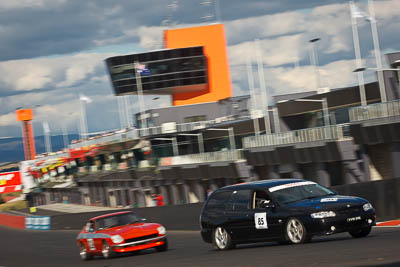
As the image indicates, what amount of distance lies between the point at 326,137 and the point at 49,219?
18.3 metres

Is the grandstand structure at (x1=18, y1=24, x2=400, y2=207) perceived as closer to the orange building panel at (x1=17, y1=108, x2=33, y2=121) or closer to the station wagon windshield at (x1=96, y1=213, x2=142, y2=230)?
the station wagon windshield at (x1=96, y1=213, x2=142, y2=230)

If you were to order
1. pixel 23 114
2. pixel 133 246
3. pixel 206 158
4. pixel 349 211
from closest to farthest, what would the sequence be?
1. pixel 349 211
2. pixel 133 246
3. pixel 206 158
4. pixel 23 114

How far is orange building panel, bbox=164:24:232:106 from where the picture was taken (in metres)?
97.4

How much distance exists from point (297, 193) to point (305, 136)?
96.3 ft

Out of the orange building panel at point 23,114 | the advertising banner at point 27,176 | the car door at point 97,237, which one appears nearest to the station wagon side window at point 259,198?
the car door at point 97,237

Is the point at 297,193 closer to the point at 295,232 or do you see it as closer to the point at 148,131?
the point at 295,232

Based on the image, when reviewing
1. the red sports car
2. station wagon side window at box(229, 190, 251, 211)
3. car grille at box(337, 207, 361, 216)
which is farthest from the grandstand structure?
car grille at box(337, 207, 361, 216)

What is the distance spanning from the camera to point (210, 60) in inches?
3880

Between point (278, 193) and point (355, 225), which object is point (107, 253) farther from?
point (355, 225)

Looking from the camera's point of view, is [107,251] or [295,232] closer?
[295,232]

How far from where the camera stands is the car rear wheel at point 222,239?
1714 centimetres

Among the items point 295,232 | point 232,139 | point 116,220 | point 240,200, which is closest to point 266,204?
point 295,232

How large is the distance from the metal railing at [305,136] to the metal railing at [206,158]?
469cm

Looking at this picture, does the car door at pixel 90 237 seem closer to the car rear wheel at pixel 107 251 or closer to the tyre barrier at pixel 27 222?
the car rear wheel at pixel 107 251
